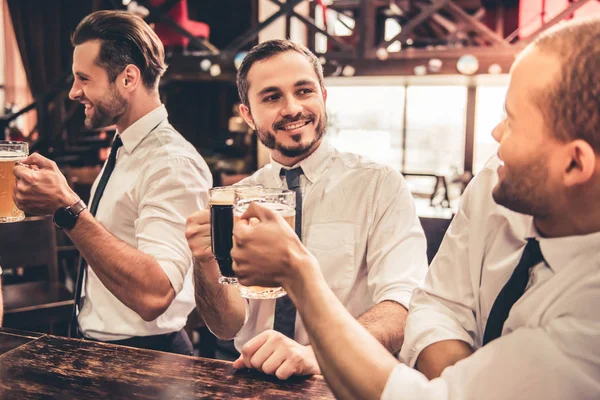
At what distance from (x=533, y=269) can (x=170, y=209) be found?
120 centimetres

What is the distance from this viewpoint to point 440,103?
31.5ft

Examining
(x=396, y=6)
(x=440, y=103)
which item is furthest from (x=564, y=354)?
(x=396, y=6)

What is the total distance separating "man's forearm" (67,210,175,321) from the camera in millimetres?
1753

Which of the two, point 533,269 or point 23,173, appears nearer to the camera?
point 533,269

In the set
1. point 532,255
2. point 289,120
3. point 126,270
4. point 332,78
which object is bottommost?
point 126,270

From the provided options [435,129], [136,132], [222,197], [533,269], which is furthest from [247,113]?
[435,129]

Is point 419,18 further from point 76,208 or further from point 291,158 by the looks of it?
point 76,208

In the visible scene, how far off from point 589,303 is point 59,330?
300 centimetres

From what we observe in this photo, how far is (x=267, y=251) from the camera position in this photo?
38.1 inches

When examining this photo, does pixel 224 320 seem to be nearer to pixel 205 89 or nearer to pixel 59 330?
pixel 59 330

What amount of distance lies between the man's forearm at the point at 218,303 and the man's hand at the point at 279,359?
0.35 m

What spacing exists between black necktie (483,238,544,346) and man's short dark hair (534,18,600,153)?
0.78 feet

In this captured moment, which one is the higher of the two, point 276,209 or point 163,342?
point 276,209

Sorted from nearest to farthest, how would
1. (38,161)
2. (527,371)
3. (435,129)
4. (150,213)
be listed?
(527,371) < (38,161) < (150,213) < (435,129)
